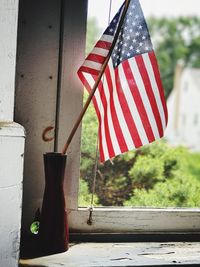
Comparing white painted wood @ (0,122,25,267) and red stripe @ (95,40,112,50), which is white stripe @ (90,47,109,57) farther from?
white painted wood @ (0,122,25,267)

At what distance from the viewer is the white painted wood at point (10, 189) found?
1.05 m

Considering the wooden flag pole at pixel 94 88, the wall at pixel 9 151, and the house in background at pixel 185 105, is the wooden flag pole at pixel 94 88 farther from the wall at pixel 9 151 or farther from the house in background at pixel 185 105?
the house in background at pixel 185 105

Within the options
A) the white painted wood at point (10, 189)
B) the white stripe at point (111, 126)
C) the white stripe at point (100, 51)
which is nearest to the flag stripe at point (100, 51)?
the white stripe at point (100, 51)

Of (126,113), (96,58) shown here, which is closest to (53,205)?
(126,113)

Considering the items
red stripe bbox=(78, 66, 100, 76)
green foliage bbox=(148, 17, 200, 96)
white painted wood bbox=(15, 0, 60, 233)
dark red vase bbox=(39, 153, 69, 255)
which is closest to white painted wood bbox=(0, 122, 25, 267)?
dark red vase bbox=(39, 153, 69, 255)

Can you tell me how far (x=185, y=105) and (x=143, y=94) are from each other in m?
27.0

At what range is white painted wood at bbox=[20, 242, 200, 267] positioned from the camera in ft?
4.10

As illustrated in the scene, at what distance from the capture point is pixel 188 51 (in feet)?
109

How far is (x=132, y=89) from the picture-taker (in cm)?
138

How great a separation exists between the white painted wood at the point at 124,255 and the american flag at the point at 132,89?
0.40 meters

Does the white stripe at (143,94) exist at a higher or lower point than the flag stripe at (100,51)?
lower

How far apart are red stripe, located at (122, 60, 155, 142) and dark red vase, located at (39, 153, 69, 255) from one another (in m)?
0.36

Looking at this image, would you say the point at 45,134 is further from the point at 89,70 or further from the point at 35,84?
the point at 89,70

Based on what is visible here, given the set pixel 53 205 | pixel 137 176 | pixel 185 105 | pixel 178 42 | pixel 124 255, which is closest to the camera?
pixel 53 205
